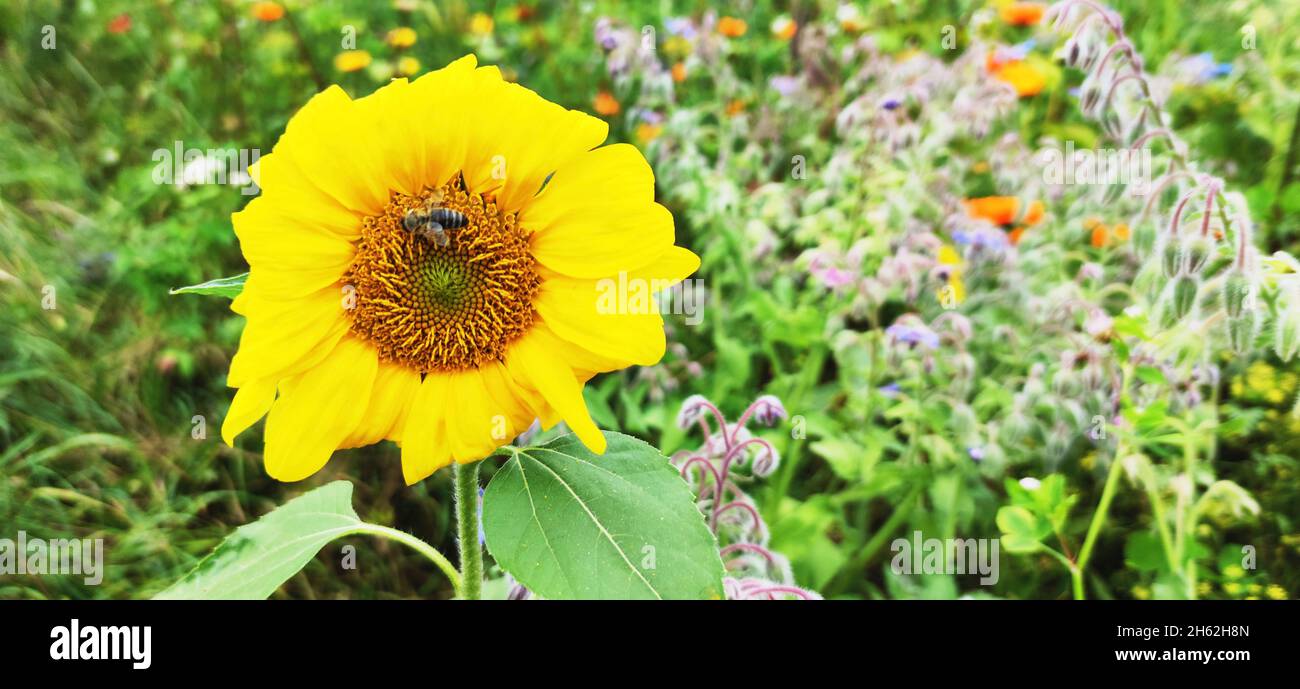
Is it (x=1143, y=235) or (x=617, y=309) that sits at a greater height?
(x=1143, y=235)

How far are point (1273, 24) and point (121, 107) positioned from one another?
400cm

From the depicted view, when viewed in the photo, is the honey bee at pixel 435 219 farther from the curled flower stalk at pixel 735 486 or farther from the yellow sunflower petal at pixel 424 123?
the curled flower stalk at pixel 735 486

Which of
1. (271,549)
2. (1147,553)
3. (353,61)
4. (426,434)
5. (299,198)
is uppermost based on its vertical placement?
(353,61)

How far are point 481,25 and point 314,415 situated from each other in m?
2.95

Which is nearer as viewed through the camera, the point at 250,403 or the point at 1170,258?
the point at 250,403

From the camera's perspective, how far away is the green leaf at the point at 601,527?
0.83 meters

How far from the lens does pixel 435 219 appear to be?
92cm

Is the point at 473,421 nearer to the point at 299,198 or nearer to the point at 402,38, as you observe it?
the point at 299,198

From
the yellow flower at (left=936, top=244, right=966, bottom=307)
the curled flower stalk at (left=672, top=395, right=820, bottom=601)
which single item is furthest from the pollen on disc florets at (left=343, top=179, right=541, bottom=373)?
the yellow flower at (left=936, top=244, right=966, bottom=307)

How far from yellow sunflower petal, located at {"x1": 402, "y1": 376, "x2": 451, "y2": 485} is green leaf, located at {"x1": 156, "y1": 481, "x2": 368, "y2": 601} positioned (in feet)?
0.36

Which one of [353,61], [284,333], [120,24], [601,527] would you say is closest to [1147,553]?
[601,527]

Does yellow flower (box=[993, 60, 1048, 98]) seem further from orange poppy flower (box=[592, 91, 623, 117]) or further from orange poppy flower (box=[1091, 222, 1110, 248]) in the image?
orange poppy flower (box=[592, 91, 623, 117])
